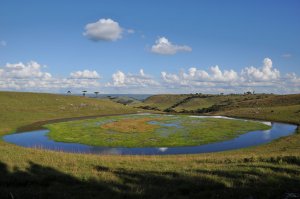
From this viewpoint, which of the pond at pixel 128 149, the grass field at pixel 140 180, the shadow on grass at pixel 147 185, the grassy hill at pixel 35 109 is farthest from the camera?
the grassy hill at pixel 35 109

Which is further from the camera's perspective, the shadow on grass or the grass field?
the grass field

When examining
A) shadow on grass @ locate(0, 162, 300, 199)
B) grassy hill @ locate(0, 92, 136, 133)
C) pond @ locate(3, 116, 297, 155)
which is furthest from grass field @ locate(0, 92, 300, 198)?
grassy hill @ locate(0, 92, 136, 133)

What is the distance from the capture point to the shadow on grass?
15055 millimetres

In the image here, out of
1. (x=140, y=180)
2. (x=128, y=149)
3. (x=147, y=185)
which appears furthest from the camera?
(x=128, y=149)

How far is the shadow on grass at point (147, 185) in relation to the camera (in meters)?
15.1

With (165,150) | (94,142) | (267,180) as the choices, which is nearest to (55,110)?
(94,142)

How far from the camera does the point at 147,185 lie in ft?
56.3

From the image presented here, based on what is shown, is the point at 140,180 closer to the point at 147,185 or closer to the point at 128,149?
the point at 147,185

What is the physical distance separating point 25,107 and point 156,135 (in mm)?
76779

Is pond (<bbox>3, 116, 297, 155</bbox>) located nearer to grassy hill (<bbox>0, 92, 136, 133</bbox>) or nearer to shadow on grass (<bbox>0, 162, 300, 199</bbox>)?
grassy hill (<bbox>0, 92, 136, 133</bbox>)

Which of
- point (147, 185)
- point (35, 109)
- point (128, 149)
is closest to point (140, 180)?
point (147, 185)

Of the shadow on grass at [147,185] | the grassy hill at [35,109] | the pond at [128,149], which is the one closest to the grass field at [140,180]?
the shadow on grass at [147,185]

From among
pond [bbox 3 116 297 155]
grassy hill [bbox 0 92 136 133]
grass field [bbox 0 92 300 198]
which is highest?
grass field [bbox 0 92 300 198]

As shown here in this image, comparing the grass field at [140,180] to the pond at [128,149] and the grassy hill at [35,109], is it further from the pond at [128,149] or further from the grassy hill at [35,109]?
the grassy hill at [35,109]
